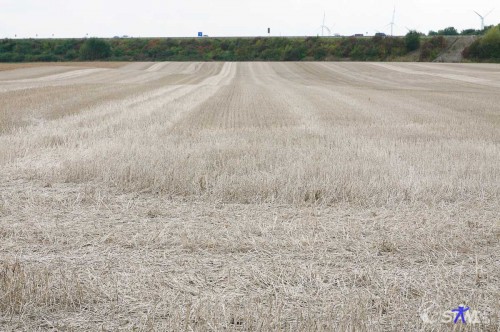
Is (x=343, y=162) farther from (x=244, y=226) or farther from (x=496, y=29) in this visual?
(x=496, y=29)

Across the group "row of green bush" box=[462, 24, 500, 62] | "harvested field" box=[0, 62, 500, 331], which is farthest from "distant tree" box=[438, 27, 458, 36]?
"harvested field" box=[0, 62, 500, 331]

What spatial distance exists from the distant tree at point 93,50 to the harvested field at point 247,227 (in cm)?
7240

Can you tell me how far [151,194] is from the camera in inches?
335

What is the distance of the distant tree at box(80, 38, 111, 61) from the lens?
275 ft

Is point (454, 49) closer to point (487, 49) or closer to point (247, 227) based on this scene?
point (487, 49)

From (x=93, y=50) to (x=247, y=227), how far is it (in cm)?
8318


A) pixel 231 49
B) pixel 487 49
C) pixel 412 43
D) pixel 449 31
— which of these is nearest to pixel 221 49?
pixel 231 49

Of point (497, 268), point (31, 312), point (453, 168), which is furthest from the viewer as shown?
point (453, 168)

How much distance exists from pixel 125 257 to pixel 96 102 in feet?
60.6

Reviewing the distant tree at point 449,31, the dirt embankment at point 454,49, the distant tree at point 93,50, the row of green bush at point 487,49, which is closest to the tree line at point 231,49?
the distant tree at point 93,50

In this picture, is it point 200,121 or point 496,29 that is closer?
point 200,121

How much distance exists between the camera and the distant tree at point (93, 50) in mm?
83856

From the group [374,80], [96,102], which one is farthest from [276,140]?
[374,80]

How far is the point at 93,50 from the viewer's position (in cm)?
8412
